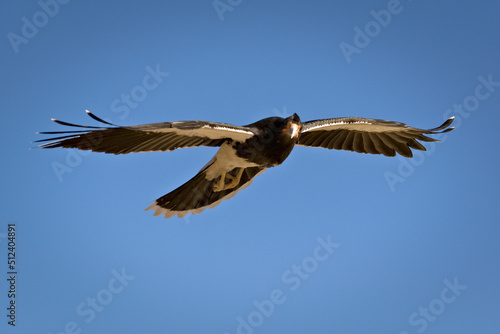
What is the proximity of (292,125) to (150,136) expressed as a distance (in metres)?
1.81

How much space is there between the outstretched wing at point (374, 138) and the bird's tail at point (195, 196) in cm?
120

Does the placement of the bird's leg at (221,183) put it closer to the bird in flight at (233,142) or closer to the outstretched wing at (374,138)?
the bird in flight at (233,142)

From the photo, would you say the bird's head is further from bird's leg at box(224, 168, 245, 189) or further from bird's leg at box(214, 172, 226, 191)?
bird's leg at box(214, 172, 226, 191)

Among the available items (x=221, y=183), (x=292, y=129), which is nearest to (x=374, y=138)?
(x=292, y=129)

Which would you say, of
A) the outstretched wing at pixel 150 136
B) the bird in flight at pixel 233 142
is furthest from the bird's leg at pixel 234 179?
the outstretched wing at pixel 150 136

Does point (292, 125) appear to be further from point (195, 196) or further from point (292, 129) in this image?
point (195, 196)

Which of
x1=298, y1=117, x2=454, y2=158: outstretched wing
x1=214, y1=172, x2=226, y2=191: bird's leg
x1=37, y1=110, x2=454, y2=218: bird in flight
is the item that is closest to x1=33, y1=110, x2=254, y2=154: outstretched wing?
x1=37, y1=110, x2=454, y2=218: bird in flight

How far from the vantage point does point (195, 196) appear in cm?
839

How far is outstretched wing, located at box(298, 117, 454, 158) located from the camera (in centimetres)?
841

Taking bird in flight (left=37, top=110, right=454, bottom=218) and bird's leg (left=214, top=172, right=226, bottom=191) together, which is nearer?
bird in flight (left=37, top=110, right=454, bottom=218)

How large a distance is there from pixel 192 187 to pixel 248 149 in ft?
4.62

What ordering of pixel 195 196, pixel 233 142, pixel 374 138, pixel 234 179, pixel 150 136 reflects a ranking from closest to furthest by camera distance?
pixel 150 136
pixel 233 142
pixel 234 179
pixel 195 196
pixel 374 138

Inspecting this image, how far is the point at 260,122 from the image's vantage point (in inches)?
293

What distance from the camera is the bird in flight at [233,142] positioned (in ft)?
21.0
